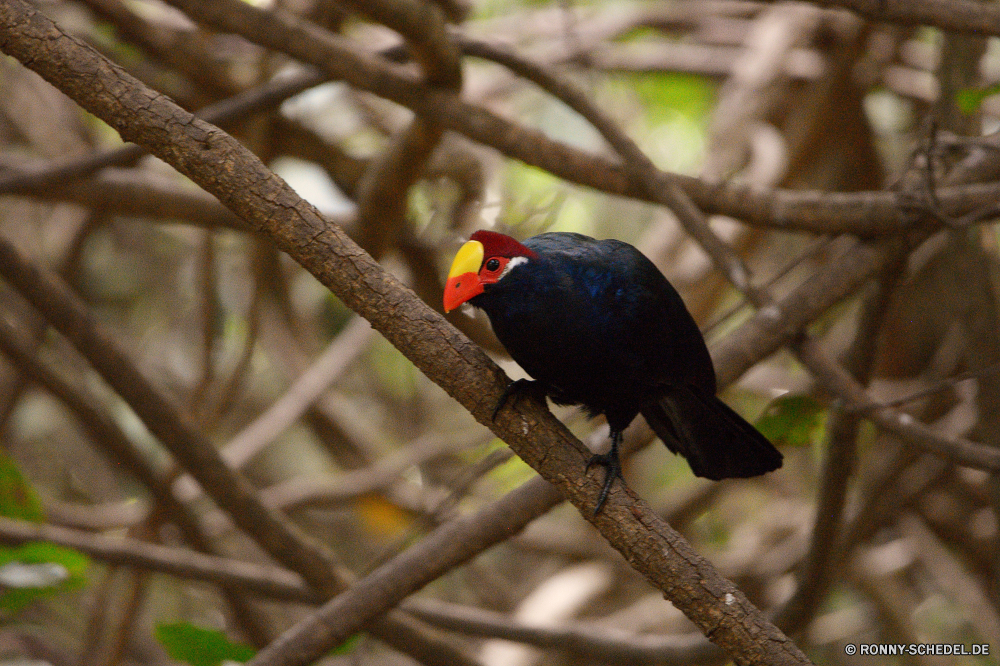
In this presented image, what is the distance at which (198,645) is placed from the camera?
257cm

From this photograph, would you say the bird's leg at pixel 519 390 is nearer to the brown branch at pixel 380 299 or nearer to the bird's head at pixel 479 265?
the brown branch at pixel 380 299

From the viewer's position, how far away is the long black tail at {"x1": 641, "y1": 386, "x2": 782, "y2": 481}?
2592 mm

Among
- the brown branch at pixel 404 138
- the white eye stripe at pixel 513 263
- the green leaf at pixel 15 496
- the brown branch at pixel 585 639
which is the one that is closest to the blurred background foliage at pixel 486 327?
the green leaf at pixel 15 496

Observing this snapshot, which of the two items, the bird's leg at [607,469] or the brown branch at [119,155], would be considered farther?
the brown branch at [119,155]

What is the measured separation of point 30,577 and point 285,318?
2543 mm

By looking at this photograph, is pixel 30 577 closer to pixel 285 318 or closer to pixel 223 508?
pixel 223 508

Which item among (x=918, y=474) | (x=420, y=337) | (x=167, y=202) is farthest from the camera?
(x=918, y=474)

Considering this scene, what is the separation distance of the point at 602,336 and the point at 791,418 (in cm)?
98

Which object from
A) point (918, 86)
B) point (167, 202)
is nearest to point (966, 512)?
point (918, 86)

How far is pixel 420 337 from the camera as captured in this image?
1.91 meters

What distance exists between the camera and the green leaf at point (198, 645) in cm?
252

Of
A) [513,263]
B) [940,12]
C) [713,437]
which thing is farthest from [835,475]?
[513,263]

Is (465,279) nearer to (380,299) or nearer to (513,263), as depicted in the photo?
(513,263)

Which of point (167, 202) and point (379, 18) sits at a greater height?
point (167, 202)
